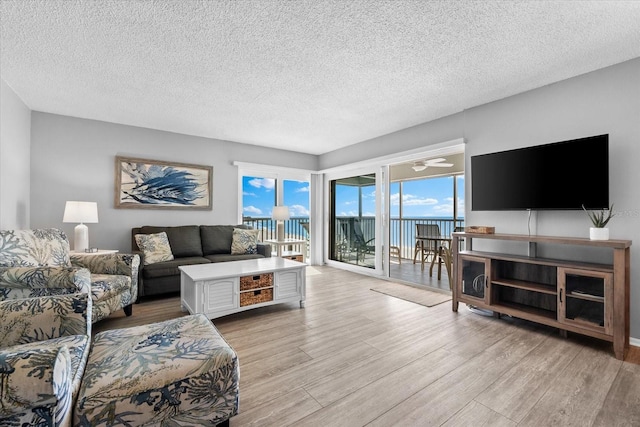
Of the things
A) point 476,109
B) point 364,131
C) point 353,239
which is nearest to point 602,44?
point 476,109

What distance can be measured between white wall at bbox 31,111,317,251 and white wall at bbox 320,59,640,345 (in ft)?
12.5

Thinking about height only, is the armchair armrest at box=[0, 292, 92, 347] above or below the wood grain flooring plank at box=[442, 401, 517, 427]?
above

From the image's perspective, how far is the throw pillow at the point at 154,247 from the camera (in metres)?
3.68

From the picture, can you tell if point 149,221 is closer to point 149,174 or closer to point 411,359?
point 149,174

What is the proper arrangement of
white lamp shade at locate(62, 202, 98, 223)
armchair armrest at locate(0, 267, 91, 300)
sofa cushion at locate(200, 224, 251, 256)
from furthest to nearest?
sofa cushion at locate(200, 224, 251, 256), white lamp shade at locate(62, 202, 98, 223), armchair armrest at locate(0, 267, 91, 300)

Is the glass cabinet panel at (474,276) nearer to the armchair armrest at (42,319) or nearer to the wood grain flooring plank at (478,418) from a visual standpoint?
the wood grain flooring plank at (478,418)

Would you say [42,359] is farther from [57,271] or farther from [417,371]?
[417,371]

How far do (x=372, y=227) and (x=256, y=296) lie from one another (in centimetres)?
269

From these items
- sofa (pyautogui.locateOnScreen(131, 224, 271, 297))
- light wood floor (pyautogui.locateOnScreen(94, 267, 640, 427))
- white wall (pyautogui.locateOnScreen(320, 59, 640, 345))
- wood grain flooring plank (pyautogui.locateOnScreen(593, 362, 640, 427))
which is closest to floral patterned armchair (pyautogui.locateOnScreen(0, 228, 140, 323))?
light wood floor (pyautogui.locateOnScreen(94, 267, 640, 427))

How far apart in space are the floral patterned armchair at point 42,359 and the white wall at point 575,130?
3.59 meters

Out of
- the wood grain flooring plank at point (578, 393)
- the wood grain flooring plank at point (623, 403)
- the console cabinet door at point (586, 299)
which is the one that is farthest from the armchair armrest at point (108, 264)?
the console cabinet door at point (586, 299)

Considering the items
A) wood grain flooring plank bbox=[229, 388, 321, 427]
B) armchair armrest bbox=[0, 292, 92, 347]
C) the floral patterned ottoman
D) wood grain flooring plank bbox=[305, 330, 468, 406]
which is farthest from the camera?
wood grain flooring plank bbox=[305, 330, 468, 406]

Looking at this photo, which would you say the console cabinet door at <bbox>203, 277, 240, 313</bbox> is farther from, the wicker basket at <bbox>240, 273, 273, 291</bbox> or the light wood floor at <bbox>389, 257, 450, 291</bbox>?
the light wood floor at <bbox>389, 257, 450, 291</bbox>

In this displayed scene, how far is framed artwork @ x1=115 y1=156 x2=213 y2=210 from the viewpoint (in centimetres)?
418
